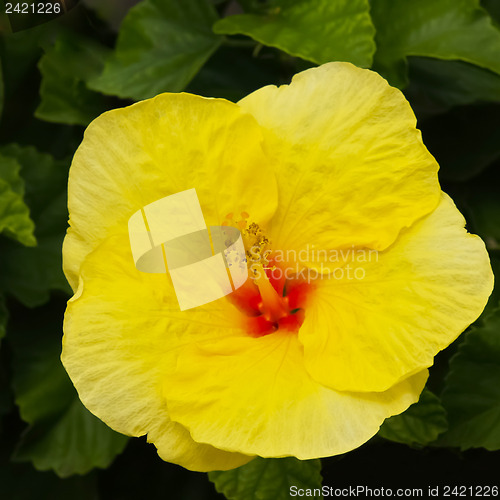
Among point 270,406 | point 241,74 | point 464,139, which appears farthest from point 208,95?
point 270,406

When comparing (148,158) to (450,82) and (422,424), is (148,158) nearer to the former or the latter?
(422,424)

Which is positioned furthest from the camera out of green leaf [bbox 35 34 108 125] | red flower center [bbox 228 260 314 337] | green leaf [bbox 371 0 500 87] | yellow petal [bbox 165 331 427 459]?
green leaf [bbox 35 34 108 125]

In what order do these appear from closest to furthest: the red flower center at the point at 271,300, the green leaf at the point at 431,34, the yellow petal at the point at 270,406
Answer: the yellow petal at the point at 270,406 < the red flower center at the point at 271,300 < the green leaf at the point at 431,34

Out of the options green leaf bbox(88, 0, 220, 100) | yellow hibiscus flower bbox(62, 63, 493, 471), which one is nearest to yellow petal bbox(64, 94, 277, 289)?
yellow hibiscus flower bbox(62, 63, 493, 471)

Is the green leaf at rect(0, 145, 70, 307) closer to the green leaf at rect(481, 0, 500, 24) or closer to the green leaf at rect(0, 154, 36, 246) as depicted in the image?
the green leaf at rect(0, 154, 36, 246)

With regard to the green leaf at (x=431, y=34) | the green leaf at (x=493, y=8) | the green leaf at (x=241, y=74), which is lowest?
the green leaf at (x=241, y=74)

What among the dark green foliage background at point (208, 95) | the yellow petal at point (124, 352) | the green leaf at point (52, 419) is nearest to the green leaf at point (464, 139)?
the dark green foliage background at point (208, 95)

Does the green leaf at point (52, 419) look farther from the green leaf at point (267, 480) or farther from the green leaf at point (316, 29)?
the green leaf at point (316, 29)
